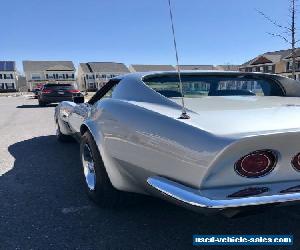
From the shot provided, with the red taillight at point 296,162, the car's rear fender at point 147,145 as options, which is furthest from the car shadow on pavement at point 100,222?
the red taillight at point 296,162

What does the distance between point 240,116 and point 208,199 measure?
60 cm

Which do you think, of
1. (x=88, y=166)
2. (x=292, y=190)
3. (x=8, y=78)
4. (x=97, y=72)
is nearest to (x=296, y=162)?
(x=292, y=190)

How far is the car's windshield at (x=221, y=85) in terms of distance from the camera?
314 cm

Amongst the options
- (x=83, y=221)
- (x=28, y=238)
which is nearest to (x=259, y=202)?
(x=83, y=221)

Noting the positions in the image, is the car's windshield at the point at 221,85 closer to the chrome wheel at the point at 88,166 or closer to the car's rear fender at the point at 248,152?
the chrome wheel at the point at 88,166

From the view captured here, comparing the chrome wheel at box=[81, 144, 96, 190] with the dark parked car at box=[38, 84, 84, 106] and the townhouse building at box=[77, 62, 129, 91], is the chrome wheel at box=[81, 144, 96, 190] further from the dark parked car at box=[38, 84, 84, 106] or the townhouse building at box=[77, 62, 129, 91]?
the townhouse building at box=[77, 62, 129, 91]

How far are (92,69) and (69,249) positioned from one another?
275 feet

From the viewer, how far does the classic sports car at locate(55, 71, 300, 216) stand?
6.11 ft

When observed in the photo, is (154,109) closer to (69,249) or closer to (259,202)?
(259,202)

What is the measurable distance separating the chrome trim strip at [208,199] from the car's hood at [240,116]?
0.37 metres

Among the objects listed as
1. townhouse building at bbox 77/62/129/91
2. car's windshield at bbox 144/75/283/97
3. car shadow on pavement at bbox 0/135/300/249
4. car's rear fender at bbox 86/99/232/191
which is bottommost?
car shadow on pavement at bbox 0/135/300/249

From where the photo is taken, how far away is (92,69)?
8375 cm

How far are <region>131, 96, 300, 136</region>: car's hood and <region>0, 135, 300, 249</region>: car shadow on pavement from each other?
0.67 meters

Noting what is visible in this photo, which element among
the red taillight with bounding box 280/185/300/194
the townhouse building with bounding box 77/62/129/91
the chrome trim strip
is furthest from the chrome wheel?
the townhouse building with bounding box 77/62/129/91
